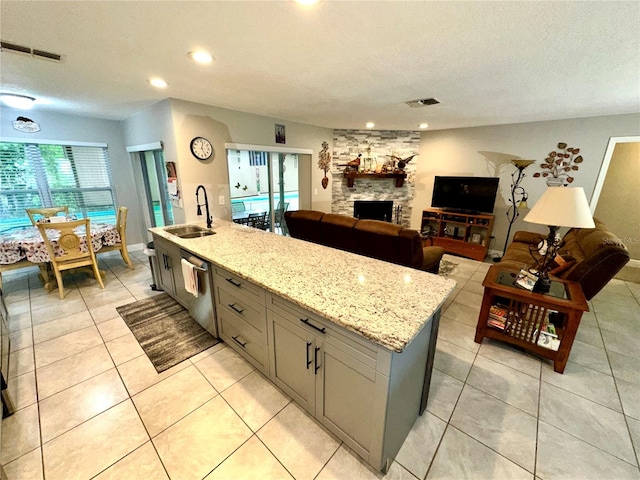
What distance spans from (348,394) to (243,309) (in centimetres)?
A: 97

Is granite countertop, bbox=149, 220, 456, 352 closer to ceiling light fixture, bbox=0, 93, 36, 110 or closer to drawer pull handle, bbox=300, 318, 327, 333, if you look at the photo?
drawer pull handle, bbox=300, 318, 327, 333

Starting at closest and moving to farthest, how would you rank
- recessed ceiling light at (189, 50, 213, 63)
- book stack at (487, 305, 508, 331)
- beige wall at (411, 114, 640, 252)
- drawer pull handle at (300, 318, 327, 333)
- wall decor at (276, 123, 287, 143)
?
drawer pull handle at (300, 318, 327, 333) → recessed ceiling light at (189, 50, 213, 63) → book stack at (487, 305, 508, 331) → beige wall at (411, 114, 640, 252) → wall decor at (276, 123, 287, 143)

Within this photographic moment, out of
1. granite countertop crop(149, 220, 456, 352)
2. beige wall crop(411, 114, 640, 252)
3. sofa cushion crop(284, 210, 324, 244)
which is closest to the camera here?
granite countertop crop(149, 220, 456, 352)

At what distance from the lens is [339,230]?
3268 millimetres

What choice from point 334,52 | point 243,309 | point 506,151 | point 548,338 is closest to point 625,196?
point 506,151

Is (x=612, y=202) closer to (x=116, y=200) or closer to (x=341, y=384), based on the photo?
(x=341, y=384)

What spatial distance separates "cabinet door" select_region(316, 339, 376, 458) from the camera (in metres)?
1.23

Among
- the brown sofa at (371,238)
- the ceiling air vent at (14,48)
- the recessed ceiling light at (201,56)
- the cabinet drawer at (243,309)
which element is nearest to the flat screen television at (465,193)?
the brown sofa at (371,238)

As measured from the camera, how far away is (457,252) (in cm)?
493

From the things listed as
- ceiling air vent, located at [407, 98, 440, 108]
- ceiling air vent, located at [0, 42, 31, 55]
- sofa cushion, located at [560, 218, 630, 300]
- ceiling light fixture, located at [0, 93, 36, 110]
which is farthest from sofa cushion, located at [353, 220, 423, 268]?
ceiling light fixture, located at [0, 93, 36, 110]

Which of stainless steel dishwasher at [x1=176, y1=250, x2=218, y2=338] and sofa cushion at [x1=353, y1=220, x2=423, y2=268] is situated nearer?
stainless steel dishwasher at [x1=176, y1=250, x2=218, y2=338]

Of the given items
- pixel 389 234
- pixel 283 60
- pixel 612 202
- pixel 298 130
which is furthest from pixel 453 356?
pixel 612 202

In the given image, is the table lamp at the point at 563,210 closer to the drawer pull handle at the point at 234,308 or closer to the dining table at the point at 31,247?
the drawer pull handle at the point at 234,308

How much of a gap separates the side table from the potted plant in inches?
112
